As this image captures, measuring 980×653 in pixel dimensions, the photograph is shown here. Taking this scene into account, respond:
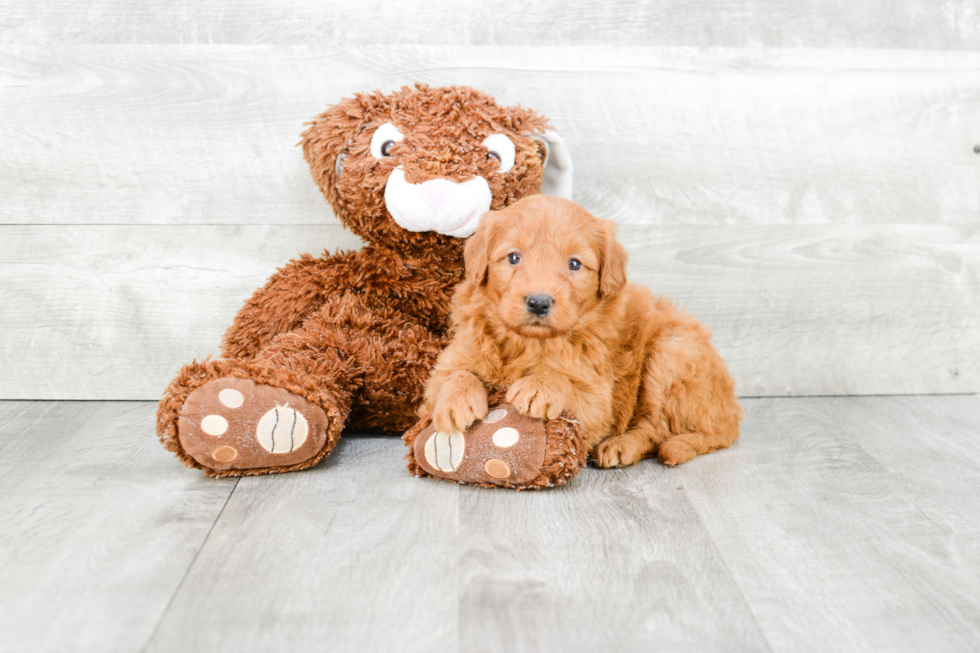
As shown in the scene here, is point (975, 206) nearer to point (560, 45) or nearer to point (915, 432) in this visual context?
point (915, 432)

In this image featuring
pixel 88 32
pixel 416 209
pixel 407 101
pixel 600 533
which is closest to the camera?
pixel 600 533

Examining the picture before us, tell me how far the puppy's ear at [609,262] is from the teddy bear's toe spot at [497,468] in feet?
1.46

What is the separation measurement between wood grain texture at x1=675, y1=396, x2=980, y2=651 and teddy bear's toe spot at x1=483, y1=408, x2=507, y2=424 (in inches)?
18.9

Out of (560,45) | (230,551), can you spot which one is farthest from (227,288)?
(560,45)

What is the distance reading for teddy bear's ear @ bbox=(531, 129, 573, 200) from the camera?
6.54ft

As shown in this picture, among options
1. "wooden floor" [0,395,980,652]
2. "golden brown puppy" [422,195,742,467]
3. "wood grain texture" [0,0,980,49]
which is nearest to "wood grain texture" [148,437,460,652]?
"wooden floor" [0,395,980,652]

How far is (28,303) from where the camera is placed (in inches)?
90.4

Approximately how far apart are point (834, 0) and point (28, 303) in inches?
105

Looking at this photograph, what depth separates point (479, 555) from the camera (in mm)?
1431

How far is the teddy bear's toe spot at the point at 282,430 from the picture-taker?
5.43 feet

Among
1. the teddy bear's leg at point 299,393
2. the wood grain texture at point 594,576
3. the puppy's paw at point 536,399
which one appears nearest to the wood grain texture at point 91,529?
the teddy bear's leg at point 299,393

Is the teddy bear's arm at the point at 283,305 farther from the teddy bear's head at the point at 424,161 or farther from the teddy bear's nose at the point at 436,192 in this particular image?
the teddy bear's nose at the point at 436,192

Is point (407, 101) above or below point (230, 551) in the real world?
above

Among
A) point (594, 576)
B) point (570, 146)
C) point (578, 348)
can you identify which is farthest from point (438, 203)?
point (594, 576)
